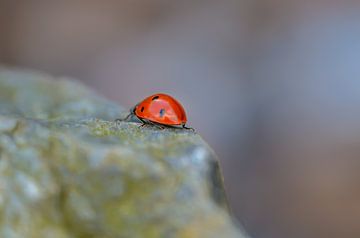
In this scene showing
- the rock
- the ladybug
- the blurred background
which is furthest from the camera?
the blurred background

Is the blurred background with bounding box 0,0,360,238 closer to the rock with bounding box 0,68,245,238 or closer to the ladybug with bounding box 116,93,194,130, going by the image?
the ladybug with bounding box 116,93,194,130

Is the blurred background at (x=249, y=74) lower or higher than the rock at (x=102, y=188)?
higher

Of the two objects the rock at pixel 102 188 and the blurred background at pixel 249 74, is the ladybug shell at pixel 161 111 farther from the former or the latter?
the blurred background at pixel 249 74

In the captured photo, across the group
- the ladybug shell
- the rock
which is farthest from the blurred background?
the rock

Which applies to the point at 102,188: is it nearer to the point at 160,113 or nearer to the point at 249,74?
the point at 160,113

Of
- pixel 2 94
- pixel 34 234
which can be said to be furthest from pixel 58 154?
pixel 2 94

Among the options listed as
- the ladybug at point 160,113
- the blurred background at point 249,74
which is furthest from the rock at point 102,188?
the blurred background at point 249,74
